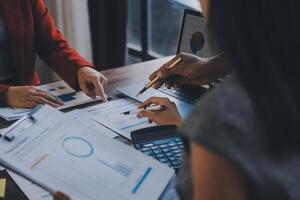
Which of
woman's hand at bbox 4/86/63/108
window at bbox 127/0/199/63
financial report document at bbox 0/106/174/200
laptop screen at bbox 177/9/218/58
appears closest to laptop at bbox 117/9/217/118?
laptop screen at bbox 177/9/218/58

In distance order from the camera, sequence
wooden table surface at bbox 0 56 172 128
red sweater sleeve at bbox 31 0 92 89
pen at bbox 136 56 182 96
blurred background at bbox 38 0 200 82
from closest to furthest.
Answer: pen at bbox 136 56 182 96 → wooden table surface at bbox 0 56 172 128 → red sweater sleeve at bbox 31 0 92 89 → blurred background at bbox 38 0 200 82

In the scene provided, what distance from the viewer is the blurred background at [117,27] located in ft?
8.56

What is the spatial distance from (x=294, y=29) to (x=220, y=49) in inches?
4.0

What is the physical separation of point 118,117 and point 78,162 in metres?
0.41

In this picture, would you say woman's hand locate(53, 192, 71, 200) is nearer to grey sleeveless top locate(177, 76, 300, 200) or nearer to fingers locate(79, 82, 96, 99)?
grey sleeveless top locate(177, 76, 300, 200)

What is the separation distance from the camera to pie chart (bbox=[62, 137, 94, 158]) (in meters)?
0.94

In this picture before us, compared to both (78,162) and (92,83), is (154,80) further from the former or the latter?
(78,162)

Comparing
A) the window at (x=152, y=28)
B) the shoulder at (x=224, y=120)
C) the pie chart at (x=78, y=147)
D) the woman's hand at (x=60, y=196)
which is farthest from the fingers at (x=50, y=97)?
the window at (x=152, y=28)

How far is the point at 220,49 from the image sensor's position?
63 centimetres

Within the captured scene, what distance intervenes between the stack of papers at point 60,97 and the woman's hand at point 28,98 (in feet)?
0.07

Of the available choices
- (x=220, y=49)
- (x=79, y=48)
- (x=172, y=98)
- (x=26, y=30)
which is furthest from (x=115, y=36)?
(x=220, y=49)

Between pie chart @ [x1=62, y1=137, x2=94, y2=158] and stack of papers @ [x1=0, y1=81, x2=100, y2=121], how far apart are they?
422 millimetres

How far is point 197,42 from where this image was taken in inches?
62.4

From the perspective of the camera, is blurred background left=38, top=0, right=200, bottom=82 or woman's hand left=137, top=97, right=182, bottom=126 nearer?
woman's hand left=137, top=97, right=182, bottom=126
